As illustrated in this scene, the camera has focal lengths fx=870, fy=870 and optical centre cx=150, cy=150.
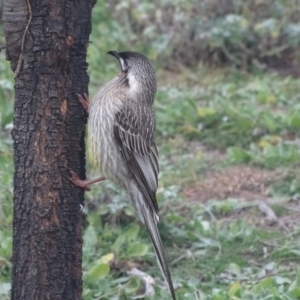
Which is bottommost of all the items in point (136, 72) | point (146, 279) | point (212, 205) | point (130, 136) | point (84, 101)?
point (146, 279)

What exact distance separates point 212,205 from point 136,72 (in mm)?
2300

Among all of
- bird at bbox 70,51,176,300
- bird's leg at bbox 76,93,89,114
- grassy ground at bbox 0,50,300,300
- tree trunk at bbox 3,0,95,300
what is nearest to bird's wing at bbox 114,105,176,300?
bird at bbox 70,51,176,300

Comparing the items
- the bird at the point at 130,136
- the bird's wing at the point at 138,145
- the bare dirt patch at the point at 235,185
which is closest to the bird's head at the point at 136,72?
the bird at the point at 130,136

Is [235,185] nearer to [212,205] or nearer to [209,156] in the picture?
[212,205]

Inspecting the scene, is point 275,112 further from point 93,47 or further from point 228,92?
point 93,47

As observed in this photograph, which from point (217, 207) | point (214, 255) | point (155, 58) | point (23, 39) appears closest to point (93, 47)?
point (155, 58)

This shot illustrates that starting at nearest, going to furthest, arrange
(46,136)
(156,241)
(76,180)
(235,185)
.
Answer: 1. (46,136)
2. (76,180)
3. (156,241)
4. (235,185)

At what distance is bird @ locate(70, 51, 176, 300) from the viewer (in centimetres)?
564

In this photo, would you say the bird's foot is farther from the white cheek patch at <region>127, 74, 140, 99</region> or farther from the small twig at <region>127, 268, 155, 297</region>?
the small twig at <region>127, 268, 155, 297</region>

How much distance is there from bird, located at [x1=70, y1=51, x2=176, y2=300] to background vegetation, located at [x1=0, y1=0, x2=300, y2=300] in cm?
64

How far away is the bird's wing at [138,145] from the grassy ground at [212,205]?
2.25ft

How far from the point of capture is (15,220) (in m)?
4.62

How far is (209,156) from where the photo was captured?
9031 millimetres

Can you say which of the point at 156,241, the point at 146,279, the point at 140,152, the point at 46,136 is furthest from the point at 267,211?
the point at 46,136
